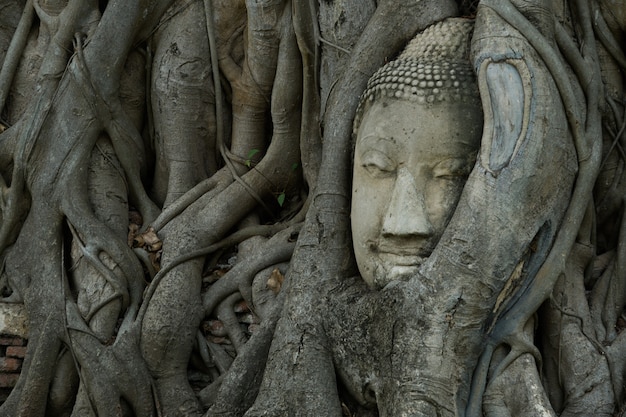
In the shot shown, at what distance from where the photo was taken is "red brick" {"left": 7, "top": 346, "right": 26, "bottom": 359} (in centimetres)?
471

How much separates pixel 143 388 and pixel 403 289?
139 cm

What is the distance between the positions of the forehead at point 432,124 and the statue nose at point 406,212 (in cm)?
14

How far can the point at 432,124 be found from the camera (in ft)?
12.3

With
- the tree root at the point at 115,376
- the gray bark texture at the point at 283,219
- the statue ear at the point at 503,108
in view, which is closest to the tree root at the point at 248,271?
the gray bark texture at the point at 283,219

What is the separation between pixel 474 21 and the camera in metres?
4.01

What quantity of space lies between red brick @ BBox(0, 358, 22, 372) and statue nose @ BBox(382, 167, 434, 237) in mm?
1935

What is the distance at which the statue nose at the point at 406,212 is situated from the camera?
366cm

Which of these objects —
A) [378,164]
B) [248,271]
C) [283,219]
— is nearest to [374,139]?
[378,164]

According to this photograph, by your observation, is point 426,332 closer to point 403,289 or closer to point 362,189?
point 403,289

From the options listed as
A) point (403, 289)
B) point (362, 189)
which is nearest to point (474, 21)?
point (362, 189)

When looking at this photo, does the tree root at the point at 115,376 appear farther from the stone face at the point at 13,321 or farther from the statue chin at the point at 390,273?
the statue chin at the point at 390,273

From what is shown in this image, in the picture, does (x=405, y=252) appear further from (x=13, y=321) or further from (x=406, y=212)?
(x=13, y=321)

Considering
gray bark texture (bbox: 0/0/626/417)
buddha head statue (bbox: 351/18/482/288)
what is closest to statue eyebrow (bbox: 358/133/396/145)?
buddha head statue (bbox: 351/18/482/288)

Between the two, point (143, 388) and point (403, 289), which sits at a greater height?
point (403, 289)
